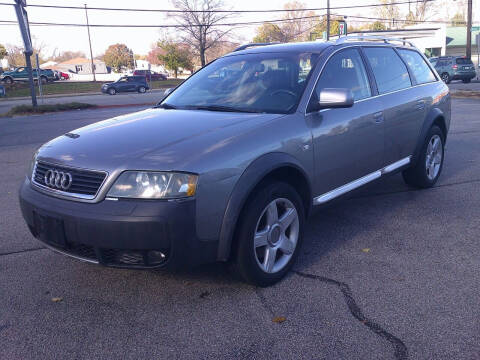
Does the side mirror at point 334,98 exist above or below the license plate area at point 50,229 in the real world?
above

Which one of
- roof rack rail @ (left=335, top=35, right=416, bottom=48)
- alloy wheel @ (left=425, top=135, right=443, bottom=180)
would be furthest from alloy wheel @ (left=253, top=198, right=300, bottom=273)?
alloy wheel @ (left=425, top=135, right=443, bottom=180)

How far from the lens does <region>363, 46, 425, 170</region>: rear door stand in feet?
15.6

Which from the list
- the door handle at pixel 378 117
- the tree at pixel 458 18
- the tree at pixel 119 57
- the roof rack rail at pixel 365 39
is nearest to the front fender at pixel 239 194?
the door handle at pixel 378 117

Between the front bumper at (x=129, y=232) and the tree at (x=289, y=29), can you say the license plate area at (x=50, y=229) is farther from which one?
the tree at (x=289, y=29)

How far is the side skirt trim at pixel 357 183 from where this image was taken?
3982 millimetres

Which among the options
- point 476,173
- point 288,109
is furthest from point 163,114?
point 476,173

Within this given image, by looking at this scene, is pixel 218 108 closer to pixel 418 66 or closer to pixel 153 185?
pixel 153 185

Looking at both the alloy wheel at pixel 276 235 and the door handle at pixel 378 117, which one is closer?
the alloy wheel at pixel 276 235

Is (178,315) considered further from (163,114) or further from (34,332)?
(163,114)

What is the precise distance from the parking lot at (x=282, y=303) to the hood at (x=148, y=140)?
98 cm

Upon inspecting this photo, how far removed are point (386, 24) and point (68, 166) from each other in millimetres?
71231

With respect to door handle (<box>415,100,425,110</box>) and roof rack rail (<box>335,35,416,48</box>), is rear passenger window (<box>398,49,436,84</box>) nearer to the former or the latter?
roof rack rail (<box>335,35,416,48</box>)

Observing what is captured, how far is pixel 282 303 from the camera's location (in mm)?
3215

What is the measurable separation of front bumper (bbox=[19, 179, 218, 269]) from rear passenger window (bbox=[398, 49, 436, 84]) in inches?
148
